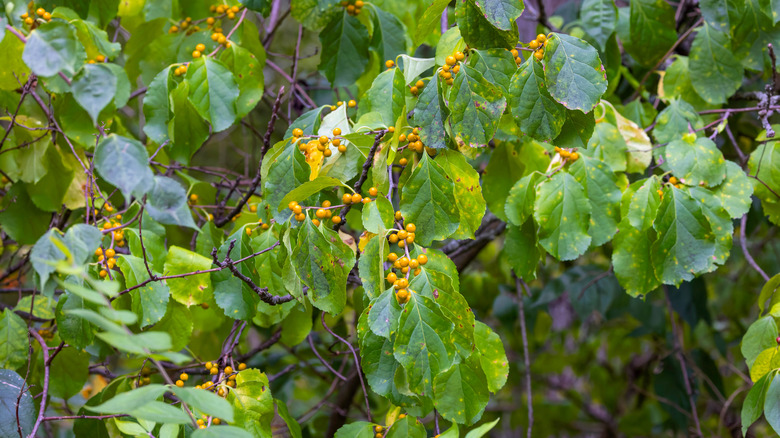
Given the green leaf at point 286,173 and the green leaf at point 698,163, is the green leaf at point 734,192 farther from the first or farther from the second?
the green leaf at point 286,173

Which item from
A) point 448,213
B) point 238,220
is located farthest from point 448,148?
point 238,220

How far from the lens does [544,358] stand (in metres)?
3.32

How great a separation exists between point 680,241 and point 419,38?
693 mm

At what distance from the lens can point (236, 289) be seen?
4.15 ft

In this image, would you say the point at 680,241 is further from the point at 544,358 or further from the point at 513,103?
the point at 544,358

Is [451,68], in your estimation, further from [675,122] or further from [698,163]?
[675,122]

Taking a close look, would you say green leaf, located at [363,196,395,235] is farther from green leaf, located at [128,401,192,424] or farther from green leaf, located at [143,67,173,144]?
green leaf, located at [143,67,173,144]

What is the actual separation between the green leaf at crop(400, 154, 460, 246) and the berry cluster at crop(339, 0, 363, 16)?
0.77 meters

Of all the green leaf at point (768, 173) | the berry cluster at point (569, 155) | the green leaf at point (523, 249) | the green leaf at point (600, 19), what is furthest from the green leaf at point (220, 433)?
the green leaf at point (600, 19)

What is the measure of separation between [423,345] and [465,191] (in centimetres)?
32

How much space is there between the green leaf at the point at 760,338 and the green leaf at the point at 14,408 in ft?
4.98

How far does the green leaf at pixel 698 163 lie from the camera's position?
1330mm

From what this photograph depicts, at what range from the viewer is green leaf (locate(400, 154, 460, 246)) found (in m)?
1.02

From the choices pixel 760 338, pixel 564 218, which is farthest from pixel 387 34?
pixel 760 338
